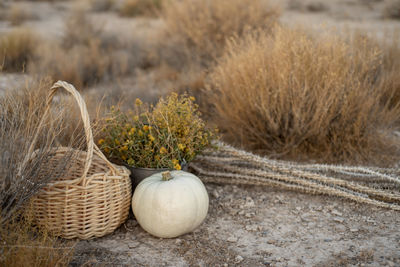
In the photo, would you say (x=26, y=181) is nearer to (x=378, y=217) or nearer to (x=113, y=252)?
(x=113, y=252)

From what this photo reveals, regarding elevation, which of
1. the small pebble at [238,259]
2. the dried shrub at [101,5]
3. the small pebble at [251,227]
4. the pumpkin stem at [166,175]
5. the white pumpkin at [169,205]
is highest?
the pumpkin stem at [166,175]

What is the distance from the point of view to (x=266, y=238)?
2641 millimetres

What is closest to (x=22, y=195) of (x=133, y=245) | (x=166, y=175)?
(x=133, y=245)

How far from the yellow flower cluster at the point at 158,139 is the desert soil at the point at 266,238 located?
1.35 feet

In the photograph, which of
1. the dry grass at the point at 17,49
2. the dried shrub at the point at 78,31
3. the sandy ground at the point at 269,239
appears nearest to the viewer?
the sandy ground at the point at 269,239

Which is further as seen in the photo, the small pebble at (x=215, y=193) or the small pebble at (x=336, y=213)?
the small pebble at (x=215, y=193)

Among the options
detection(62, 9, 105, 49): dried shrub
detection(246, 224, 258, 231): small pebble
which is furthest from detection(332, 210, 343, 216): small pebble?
detection(62, 9, 105, 49): dried shrub

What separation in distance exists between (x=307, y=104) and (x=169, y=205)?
5.70ft

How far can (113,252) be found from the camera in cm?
247

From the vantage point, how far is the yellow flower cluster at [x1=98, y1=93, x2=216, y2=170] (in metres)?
2.90

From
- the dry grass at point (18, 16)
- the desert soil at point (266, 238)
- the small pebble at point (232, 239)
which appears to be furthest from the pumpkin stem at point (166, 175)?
the dry grass at point (18, 16)

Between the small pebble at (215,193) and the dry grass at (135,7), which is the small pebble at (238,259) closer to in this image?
the small pebble at (215,193)

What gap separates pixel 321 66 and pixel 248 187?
1.21m

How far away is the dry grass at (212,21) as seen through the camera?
20.1ft
